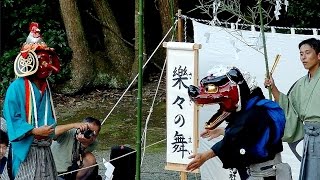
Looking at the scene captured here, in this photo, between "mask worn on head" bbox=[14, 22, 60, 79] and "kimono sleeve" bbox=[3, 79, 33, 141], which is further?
"mask worn on head" bbox=[14, 22, 60, 79]

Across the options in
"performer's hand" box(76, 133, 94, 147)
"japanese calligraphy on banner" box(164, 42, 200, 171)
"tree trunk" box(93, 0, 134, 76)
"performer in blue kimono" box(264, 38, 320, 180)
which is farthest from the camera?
"tree trunk" box(93, 0, 134, 76)

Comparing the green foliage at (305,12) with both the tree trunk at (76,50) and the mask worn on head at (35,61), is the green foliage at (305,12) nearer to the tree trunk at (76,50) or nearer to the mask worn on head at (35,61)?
the tree trunk at (76,50)

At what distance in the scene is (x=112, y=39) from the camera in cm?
1185

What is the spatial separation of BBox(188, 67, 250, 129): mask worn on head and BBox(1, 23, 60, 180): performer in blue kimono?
1.08 meters

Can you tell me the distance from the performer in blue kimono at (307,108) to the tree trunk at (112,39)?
271 inches

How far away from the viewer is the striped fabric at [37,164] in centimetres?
453

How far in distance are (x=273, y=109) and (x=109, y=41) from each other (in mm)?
7995

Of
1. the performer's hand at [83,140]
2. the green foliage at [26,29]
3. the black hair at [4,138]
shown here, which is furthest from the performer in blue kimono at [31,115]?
the green foliage at [26,29]

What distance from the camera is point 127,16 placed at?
12.9 m

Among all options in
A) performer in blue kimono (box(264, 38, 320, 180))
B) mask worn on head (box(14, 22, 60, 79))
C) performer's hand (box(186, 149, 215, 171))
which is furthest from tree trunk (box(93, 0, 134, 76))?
performer's hand (box(186, 149, 215, 171))

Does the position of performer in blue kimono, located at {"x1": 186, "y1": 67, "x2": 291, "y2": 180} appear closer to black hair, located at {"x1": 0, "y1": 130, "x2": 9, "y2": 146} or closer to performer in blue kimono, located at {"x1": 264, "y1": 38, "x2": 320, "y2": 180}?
performer in blue kimono, located at {"x1": 264, "y1": 38, "x2": 320, "y2": 180}

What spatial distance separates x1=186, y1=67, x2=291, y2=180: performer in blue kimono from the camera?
4.02m

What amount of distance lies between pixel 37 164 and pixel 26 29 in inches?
304

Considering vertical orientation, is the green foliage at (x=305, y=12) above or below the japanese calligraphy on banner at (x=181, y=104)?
above
